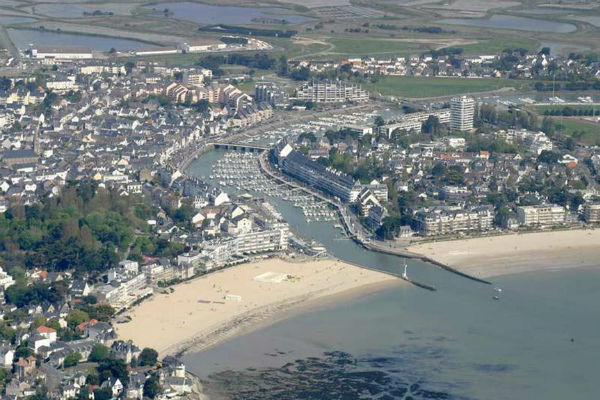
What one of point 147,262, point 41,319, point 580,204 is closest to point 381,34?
point 580,204

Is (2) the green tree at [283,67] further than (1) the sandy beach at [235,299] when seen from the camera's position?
Yes

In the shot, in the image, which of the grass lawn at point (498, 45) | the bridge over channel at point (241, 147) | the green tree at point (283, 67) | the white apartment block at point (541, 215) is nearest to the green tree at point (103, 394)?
the white apartment block at point (541, 215)

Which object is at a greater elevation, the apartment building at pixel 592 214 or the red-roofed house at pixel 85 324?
the red-roofed house at pixel 85 324

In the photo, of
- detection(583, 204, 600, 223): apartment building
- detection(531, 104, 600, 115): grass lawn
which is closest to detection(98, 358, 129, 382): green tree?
detection(583, 204, 600, 223): apartment building

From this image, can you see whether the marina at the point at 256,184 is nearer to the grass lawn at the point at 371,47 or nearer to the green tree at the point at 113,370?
the green tree at the point at 113,370

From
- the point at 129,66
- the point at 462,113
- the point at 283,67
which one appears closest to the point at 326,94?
the point at 283,67

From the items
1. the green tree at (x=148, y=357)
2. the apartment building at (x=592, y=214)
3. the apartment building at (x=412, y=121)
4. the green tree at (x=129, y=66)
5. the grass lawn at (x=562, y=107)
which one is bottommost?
the green tree at (x=129, y=66)

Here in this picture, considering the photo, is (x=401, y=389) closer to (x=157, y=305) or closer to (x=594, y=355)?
(x=594, y=355)

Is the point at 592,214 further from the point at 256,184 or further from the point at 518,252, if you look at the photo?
the point at 256,184
